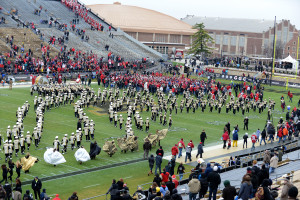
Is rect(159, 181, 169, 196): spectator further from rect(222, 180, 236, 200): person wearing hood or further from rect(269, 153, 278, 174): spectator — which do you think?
rect(269, 153, 278, 174): spectator

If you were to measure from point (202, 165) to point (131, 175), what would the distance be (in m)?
3.55

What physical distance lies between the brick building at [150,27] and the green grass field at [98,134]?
4121cm

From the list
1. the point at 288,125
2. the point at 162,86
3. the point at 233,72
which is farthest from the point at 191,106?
the point at 233,72

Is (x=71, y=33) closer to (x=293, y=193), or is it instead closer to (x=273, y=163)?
(x=273, y=163)

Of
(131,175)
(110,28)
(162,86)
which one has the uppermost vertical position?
(110,28)

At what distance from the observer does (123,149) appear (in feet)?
72.9

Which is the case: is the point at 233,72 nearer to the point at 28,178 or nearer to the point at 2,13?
the point at 2,13

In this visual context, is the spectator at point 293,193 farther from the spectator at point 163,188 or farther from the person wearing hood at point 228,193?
the spectator at point 163,188

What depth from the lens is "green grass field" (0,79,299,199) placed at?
17.8 m

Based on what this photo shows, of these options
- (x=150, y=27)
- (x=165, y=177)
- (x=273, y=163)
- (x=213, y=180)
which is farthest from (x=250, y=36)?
(x=213, y=180)

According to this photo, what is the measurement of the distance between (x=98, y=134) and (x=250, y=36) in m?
83.2

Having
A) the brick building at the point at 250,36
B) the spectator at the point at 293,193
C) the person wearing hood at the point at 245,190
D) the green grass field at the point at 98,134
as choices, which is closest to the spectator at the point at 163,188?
the person wearing hood at the point at 245,190

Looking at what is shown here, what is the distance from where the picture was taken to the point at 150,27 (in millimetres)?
82938

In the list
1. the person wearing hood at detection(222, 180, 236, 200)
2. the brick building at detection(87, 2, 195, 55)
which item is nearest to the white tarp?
the person wearing hood at detection(222, 180, 236, 200)
